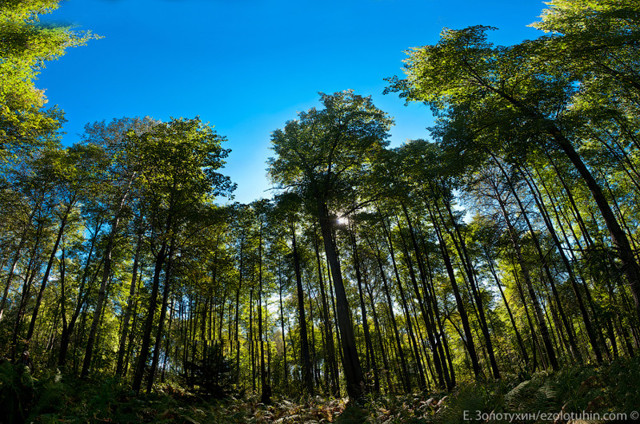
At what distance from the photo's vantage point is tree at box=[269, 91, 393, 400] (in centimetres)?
1281

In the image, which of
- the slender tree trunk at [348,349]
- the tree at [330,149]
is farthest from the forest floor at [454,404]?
the tree at [330,149]

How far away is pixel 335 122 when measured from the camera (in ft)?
42.7

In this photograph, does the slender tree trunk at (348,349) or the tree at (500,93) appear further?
the slender tree trunk at (348,349)

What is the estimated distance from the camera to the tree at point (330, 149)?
42.0ft

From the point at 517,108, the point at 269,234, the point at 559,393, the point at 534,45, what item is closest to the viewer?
the point at 559,393

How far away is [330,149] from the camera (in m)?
13.2

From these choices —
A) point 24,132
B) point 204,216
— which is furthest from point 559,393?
point 24,132

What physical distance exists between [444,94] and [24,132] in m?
15.3

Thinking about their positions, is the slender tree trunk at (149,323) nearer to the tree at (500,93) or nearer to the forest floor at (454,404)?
the forest floor at (454,404)

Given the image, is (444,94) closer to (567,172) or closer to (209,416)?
(567,172)

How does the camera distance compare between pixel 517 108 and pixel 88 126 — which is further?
pixel 88 126

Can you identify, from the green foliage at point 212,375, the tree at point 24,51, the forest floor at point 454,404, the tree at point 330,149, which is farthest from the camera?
the tree at point 330,149

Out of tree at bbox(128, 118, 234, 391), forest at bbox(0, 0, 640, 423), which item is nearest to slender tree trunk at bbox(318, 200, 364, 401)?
forest at bbox(0, 0, 640, 423)

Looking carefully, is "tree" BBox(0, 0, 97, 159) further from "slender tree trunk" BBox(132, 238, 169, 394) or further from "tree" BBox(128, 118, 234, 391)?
"slender tree trunk" BBox(132, 238, 169, 394)
